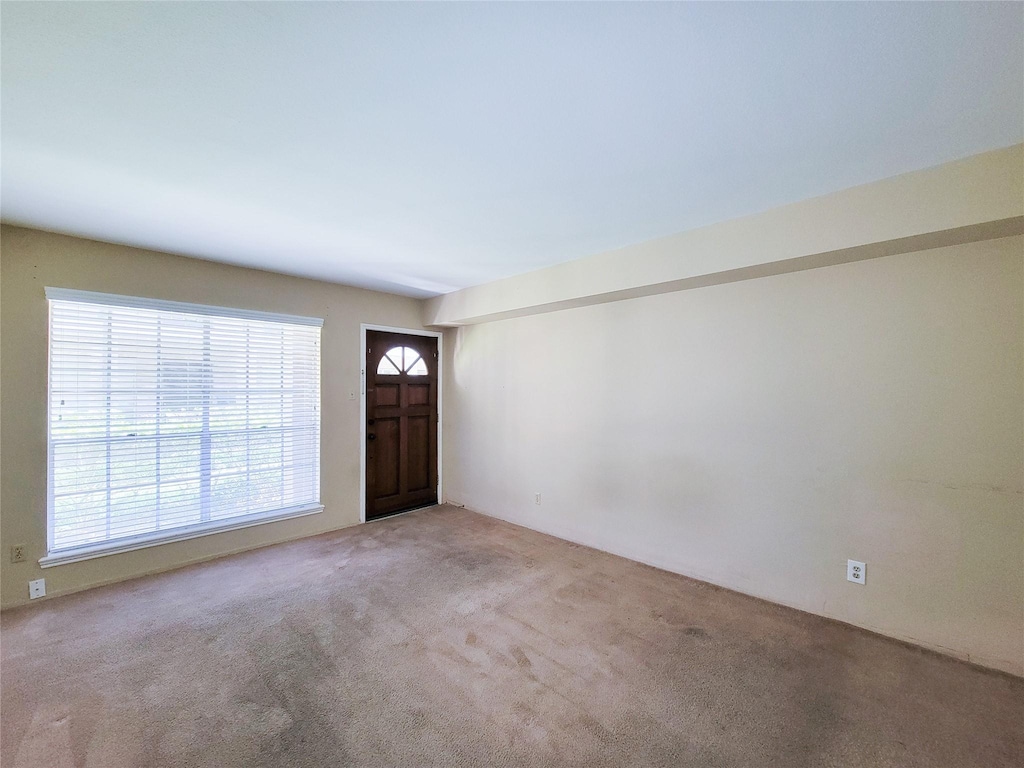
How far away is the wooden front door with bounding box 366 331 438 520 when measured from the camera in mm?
4672

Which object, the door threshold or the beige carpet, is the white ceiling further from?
the door threshold

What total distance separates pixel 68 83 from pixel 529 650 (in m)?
3.10

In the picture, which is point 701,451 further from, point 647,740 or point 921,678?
point 647,740

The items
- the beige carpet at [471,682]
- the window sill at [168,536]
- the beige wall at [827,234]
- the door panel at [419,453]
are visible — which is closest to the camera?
the beige carpet at [471,682]

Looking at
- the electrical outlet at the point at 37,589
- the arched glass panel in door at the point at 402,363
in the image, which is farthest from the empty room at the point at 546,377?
the arched glass panel in door at the point at 402,363

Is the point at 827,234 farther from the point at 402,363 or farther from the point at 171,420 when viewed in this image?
the point at 171,420

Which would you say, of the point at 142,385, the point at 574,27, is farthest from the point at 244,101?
the point at 142,385

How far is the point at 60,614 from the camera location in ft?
8.76

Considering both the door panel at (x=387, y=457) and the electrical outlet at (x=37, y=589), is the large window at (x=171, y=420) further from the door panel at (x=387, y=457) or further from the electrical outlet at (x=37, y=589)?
the door panel at (x=387, y=457)

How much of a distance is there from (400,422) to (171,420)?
83.5 inches

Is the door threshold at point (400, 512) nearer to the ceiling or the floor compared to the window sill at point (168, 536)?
nearer to the floor

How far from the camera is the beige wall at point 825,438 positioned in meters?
2.16

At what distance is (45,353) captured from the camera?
285 cm

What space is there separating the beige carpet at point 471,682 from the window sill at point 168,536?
28 cm
